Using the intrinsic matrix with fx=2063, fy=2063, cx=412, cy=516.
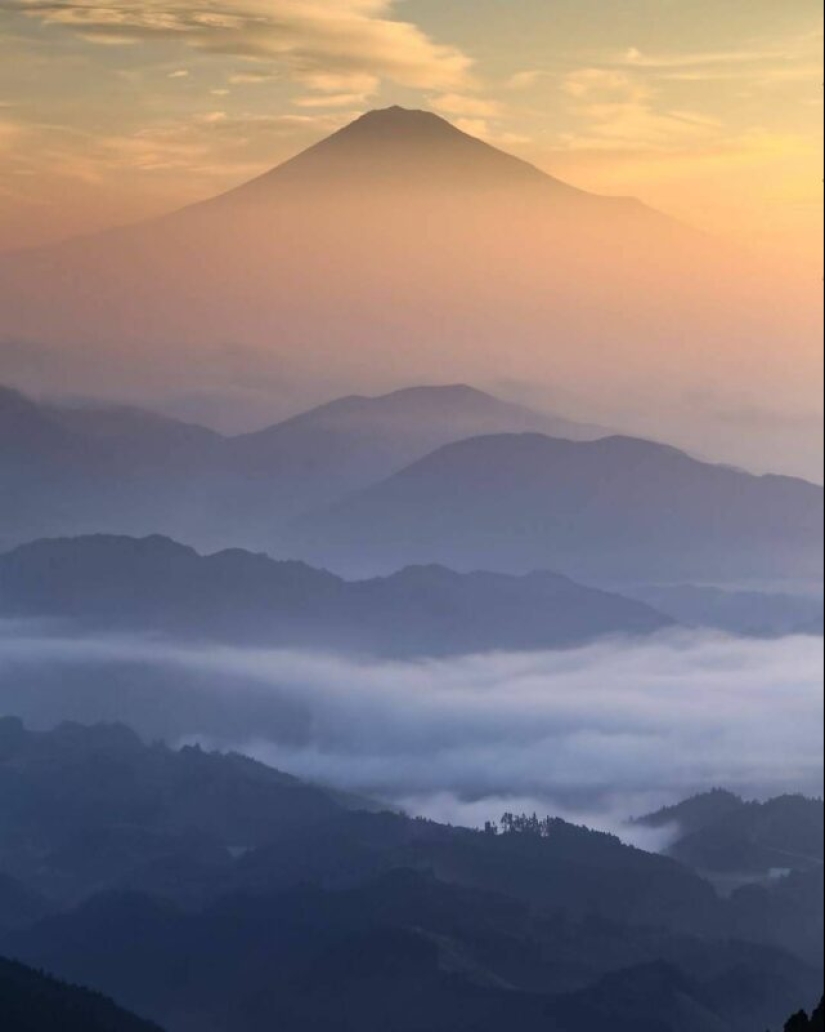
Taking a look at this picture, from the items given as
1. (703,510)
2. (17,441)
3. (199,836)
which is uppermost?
(703,510)

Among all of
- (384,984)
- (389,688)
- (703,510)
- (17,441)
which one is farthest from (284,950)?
(703,510)

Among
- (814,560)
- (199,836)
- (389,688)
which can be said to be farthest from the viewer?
(814,560)

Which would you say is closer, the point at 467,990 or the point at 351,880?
the point at 467,990

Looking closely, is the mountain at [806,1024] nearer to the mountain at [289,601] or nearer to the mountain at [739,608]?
the mountain at [289,601]

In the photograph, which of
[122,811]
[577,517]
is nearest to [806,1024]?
[122,811]

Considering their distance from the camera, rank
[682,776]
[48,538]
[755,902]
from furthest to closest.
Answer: [682,776] → [755,902] → [48,538]

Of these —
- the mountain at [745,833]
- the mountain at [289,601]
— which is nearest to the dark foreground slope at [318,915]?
the mountain at [289,601]

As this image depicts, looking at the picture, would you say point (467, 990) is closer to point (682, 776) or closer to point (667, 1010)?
point (667, 1010)
